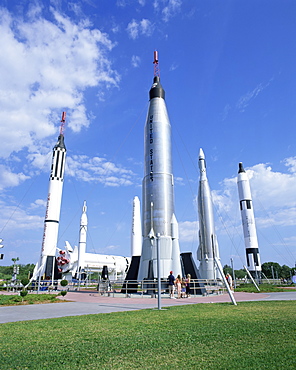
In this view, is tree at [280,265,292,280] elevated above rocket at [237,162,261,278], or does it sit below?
below

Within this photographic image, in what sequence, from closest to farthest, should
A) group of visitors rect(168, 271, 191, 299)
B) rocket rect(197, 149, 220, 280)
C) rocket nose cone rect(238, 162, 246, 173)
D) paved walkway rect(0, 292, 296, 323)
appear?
1. paved walkway rect(0, 292, 296, 323)
2. group of visitors rect(168, 271, 191, 299)
3. rocket rect(197, 149, 220, 280)
4. rocket nose cone rect(238, 162, 246, 173)

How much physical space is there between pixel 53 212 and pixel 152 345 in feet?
121

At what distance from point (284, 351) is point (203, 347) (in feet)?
4.46

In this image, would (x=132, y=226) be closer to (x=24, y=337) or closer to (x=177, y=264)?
(x=177, y=264)

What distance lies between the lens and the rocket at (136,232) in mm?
36750

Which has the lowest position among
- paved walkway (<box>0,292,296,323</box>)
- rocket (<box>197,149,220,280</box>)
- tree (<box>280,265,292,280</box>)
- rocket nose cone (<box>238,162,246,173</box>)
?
paved walkway (<box>0,292,296,323</box>)

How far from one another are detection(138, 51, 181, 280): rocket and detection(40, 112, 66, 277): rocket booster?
19740mm

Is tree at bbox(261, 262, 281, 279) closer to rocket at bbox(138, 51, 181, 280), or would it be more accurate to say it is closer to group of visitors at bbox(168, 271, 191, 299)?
rocket at bbox(138, 51, 181, 280)

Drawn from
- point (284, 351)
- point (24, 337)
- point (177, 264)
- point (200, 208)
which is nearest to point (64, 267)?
point (200, 208)

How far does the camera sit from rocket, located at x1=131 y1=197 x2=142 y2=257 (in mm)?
36750

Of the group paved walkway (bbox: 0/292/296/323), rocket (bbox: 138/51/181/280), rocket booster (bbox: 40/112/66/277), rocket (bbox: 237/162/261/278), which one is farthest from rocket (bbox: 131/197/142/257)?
paved walkway (bbox: 0/292/296/323)

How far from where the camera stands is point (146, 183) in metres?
24.5

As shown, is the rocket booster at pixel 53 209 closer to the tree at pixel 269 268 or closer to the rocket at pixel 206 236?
the rocket at pixel 206 236

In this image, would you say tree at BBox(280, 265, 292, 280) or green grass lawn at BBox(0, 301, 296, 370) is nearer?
green grass lawn at BBox(0, 301, 296, 370)
